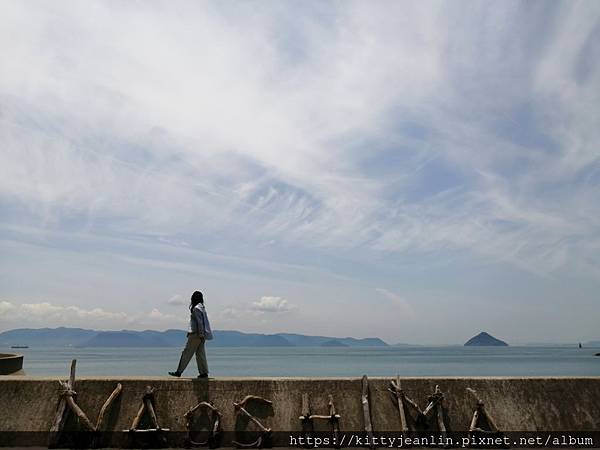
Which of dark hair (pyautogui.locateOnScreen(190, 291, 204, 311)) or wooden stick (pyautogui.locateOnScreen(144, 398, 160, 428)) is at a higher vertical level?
dark hair (pyautogui.locateOnScreen(190, 291, 204, 311))

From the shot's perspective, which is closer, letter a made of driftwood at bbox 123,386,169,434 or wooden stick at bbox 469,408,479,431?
letter a made of driftwood at bbox 123,386,169,434

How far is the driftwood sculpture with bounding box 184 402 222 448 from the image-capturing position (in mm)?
8375

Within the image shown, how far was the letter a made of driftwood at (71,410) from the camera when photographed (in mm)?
8219

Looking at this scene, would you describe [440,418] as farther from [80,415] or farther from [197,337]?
[80,415]

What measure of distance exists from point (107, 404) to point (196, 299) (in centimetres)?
278

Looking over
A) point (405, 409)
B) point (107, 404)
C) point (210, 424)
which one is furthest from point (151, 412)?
point (405, 409)

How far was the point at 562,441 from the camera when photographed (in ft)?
28.2

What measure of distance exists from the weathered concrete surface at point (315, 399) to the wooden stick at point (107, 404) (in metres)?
0.12

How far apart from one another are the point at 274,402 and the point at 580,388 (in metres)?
6.28

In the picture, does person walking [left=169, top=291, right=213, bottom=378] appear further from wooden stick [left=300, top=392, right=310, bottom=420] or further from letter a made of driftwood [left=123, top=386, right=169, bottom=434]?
wooden stick [left=300, top=392, right=310, bottom=420]

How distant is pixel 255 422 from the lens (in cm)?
864

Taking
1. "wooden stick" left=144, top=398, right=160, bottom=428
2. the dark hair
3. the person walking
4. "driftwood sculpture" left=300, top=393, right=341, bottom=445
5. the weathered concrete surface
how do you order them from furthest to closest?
the dark hair → the person walking → the weathered concrete surface → "driftwood sculpture" left=300, top=393, right=341, bottom=445 → "wooden stick" left=144, top=398, right=160, bottom=428

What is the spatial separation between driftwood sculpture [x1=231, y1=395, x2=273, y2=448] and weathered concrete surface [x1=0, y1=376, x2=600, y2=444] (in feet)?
0.42

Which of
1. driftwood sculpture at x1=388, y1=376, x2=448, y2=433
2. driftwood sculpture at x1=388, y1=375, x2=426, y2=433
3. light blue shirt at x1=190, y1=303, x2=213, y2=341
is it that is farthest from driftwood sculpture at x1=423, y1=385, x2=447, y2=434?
light blue shirt at x1=190, y1=303, x2=213, y2=341
